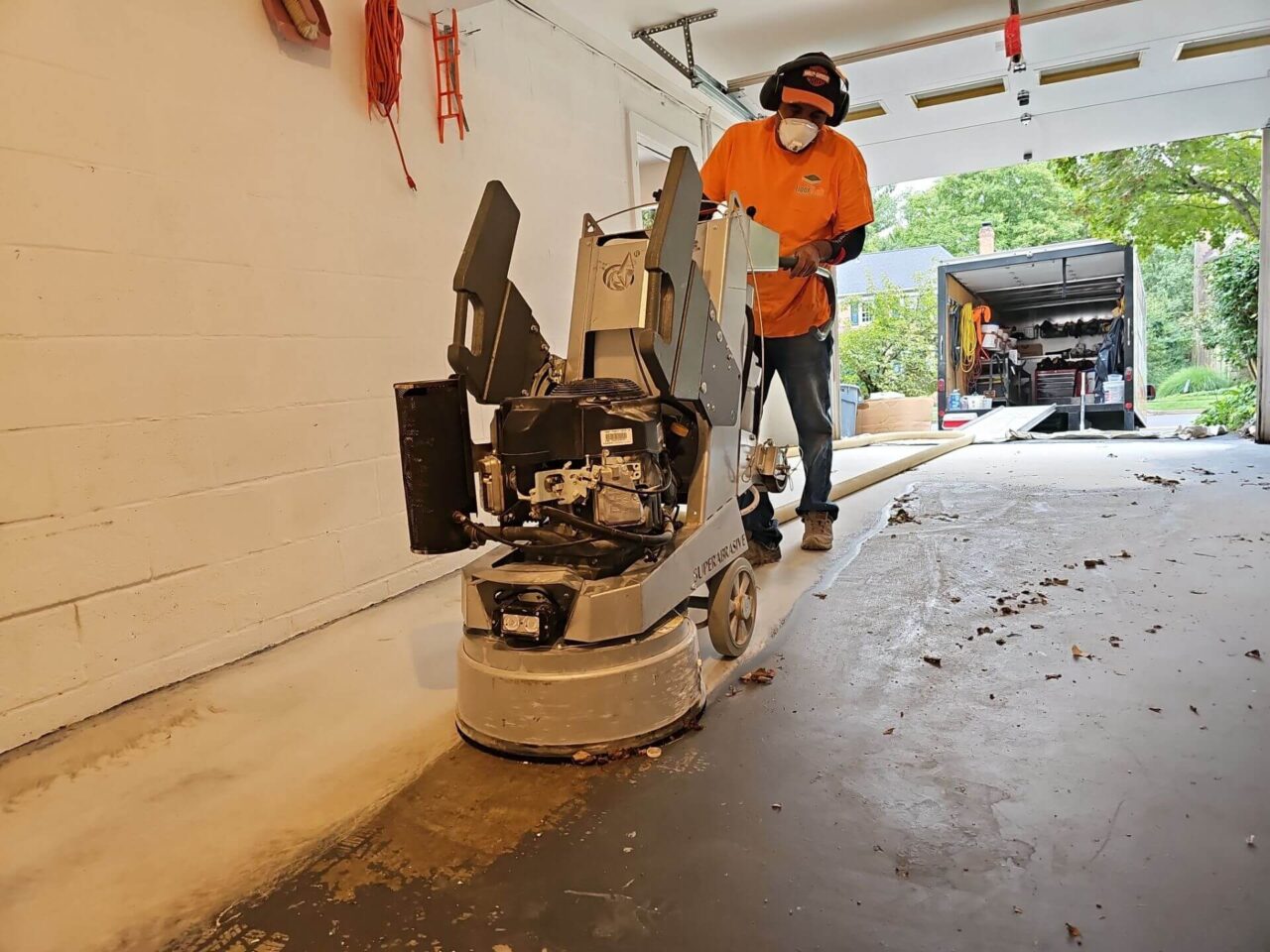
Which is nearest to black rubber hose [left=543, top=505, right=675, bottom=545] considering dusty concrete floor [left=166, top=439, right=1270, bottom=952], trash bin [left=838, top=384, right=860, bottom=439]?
dusty concrete floor [left=166, top=439, right=1270, bottom=952]

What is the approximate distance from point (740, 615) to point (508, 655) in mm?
710

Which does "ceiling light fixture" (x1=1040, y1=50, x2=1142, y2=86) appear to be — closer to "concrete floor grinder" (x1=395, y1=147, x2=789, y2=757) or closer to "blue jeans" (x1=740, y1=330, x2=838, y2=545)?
Result: "blue jeans" (x1=740, y1=330, x2=838, y2=545)

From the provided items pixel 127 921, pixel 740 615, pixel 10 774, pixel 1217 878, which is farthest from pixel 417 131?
pixel 1217 878

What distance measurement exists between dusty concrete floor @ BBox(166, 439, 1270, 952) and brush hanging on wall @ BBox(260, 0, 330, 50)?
2210mm

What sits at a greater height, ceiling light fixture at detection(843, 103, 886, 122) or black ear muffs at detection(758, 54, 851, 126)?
ceiling light fixture at detection(843, 103, 886, 122)

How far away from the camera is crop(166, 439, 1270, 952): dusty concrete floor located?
1074 millimetres

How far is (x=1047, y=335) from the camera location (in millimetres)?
12102

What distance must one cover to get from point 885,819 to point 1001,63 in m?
5.06

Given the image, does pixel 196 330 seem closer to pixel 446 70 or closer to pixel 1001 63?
pixel 446 70

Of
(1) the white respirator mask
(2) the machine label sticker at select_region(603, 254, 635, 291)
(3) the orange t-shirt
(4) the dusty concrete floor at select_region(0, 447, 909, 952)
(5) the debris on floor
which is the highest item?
(1) the white respirator mask

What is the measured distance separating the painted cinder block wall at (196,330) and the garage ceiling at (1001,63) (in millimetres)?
2002

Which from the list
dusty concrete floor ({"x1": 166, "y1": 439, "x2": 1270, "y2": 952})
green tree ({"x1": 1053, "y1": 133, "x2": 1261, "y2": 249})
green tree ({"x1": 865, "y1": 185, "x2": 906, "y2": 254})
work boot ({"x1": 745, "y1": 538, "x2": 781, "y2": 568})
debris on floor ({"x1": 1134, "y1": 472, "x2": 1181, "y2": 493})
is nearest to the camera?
dusty concrete floor ({"x1": 166, "y1": 439, "x2": 1270, "y2": 952})

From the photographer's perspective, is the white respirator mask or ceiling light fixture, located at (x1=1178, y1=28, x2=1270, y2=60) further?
ceiling light fixture, located at (x1=1178, y1=28, x2=1270, y2=60)

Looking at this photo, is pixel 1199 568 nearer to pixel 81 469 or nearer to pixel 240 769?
pixel 240 769
